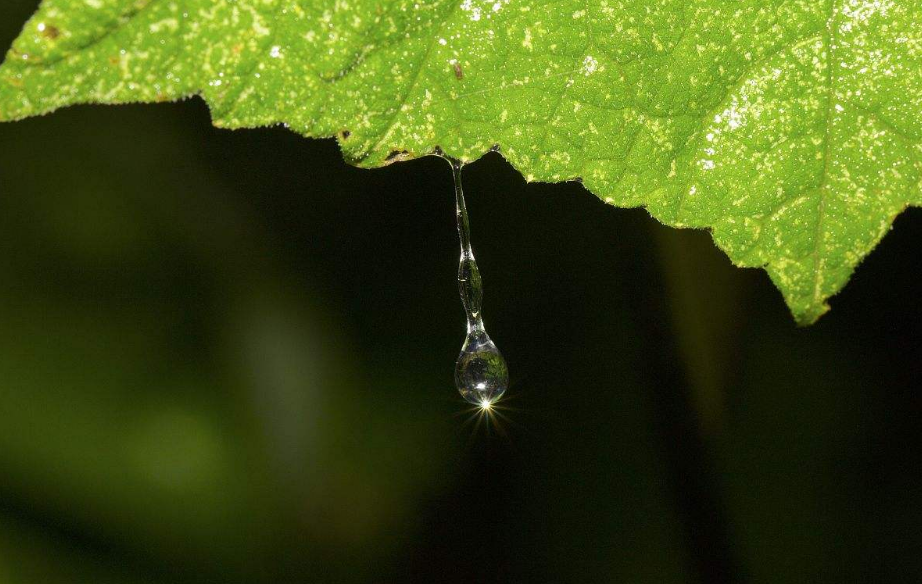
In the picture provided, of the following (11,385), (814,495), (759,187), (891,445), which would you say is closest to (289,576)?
(11,385)

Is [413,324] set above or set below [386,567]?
above

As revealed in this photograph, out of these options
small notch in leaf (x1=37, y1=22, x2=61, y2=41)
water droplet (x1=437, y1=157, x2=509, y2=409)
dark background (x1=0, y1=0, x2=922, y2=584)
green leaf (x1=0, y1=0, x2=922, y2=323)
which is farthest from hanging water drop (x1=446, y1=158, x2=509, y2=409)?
dark background (x1=0, y1=0, x2=922, y2=584)

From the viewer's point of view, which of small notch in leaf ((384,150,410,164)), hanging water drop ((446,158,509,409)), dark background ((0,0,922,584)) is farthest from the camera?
dark background ((0,0,922,584))

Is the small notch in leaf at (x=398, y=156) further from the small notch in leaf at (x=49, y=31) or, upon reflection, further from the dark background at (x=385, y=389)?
the dark background at (x=385, y=389)

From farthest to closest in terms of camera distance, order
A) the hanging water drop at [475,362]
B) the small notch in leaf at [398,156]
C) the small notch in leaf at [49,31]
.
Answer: the hanging water drop at [475,362], the small notch in leaf at [398,156], the small notch in leaf at [49,31]

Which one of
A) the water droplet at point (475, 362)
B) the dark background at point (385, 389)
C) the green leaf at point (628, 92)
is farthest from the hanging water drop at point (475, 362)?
the dark background at point (385, 389)

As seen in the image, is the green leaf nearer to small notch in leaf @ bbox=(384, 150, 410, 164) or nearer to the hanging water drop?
small notch in leaf @ bbox=(384, 150, 410, 164)

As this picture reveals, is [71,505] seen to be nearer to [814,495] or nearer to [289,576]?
[289,576]
